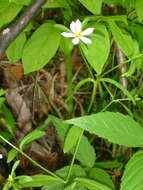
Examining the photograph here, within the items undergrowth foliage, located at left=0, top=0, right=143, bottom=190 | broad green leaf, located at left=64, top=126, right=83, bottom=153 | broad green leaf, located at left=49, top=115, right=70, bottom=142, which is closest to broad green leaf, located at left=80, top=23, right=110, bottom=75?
undergrowth foliage, located at left=0, top=0, right=143, bottom=190

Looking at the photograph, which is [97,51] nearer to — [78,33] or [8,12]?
[78,33]

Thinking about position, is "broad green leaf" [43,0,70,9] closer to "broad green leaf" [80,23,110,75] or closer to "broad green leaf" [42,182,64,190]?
"broad green leaf" [80,23,110,75]

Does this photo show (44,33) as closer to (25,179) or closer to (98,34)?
(98,34)

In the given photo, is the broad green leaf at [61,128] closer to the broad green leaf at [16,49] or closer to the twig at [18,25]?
the broad green leaf at [16,49]

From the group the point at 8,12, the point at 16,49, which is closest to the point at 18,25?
the point at 8,12

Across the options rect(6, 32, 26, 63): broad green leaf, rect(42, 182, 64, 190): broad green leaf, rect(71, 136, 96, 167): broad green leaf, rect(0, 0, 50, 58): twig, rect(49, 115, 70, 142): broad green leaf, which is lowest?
rect(42, 182, 64, 190): broad green leaf

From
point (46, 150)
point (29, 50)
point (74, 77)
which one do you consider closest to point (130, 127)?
point (29, 50)
